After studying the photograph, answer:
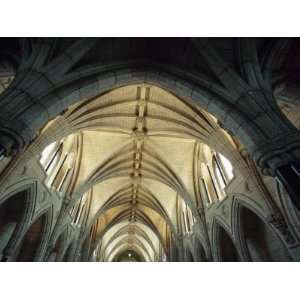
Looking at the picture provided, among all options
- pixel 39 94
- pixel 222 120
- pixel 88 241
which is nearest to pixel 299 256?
pixel 222 120

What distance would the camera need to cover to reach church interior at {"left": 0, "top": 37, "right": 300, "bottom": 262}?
5.13 metres

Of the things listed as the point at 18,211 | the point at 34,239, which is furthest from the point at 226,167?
the point at 34,239

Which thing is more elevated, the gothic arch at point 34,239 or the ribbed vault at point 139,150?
the ribbed vault at point 139,150

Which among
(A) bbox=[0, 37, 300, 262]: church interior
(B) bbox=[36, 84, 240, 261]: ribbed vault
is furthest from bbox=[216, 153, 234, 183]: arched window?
(B) bbox=[36, 84, 240, 261]: ribbed vault

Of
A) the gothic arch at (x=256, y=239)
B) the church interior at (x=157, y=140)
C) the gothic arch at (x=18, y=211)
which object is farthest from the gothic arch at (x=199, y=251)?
the gothic arch at (x=18, y=211)

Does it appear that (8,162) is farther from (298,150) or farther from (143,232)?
(143,232)

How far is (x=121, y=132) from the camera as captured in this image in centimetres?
1264

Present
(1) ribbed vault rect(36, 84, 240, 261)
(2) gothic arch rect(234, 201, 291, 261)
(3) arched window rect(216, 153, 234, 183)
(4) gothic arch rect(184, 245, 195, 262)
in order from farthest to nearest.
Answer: (4) gothic arch rect(184, 245, 195, 262), (3) arched window rect(216, 153, 234, 183), (1) ribbed vault rect(36, 84, 240, 261), (2) gothic arch rect(234, 201, 291, 261)

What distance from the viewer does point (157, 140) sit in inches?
552

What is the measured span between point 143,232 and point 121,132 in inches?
810

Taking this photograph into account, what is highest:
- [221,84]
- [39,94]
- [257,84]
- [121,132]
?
[121,132]

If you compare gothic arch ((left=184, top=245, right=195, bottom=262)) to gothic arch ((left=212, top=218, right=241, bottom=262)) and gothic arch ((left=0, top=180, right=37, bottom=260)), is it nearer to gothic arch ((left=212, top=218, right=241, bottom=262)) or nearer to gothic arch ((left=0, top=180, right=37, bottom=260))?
gothic arch ((left=212, top=218, right=241, bottom=262))

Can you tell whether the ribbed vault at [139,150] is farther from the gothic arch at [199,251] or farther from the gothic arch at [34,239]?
the gothic arch at [199,251]

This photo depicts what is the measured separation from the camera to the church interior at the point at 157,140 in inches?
202
